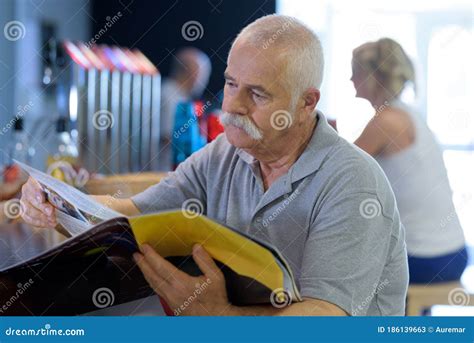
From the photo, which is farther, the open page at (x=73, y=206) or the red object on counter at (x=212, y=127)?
the red object on counter at (x=212, y=127)

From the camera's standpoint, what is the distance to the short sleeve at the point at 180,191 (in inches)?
57.2

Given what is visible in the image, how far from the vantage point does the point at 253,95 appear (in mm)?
1296

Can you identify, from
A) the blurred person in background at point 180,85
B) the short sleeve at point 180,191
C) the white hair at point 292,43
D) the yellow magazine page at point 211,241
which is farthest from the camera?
the blurred person in background at point 180,85

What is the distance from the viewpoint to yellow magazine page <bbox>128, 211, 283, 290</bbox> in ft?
3.27

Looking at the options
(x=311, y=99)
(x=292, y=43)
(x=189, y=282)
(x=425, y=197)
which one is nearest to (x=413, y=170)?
(x=425, y=197)

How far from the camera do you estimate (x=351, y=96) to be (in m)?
1.74

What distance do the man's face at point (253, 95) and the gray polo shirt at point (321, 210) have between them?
0.19ft

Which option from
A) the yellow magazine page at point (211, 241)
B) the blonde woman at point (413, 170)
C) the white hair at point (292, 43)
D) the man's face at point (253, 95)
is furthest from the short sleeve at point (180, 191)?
the blonde woman at point (413, 170)

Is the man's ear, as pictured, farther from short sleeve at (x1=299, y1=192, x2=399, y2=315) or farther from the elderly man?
short sleeve at (x1=299, y1=192, x2=399, y2=315)

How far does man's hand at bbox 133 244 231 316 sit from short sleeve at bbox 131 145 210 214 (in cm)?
30

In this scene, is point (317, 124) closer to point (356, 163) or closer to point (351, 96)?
point (356, 163)

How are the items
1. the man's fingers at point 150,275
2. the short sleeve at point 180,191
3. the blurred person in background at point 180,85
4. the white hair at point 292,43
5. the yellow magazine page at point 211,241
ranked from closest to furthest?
the yellow magazine page at point 211,241 → the man's fingers at point 150,275 → the white hair at point 292,43 → the short sleeve at point 180,191 → the blurred person in background at point 180,85

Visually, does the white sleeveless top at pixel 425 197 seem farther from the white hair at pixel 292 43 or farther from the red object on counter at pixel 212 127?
the white hair at pixel 292 43

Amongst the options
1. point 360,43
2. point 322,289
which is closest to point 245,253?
point 322,289
